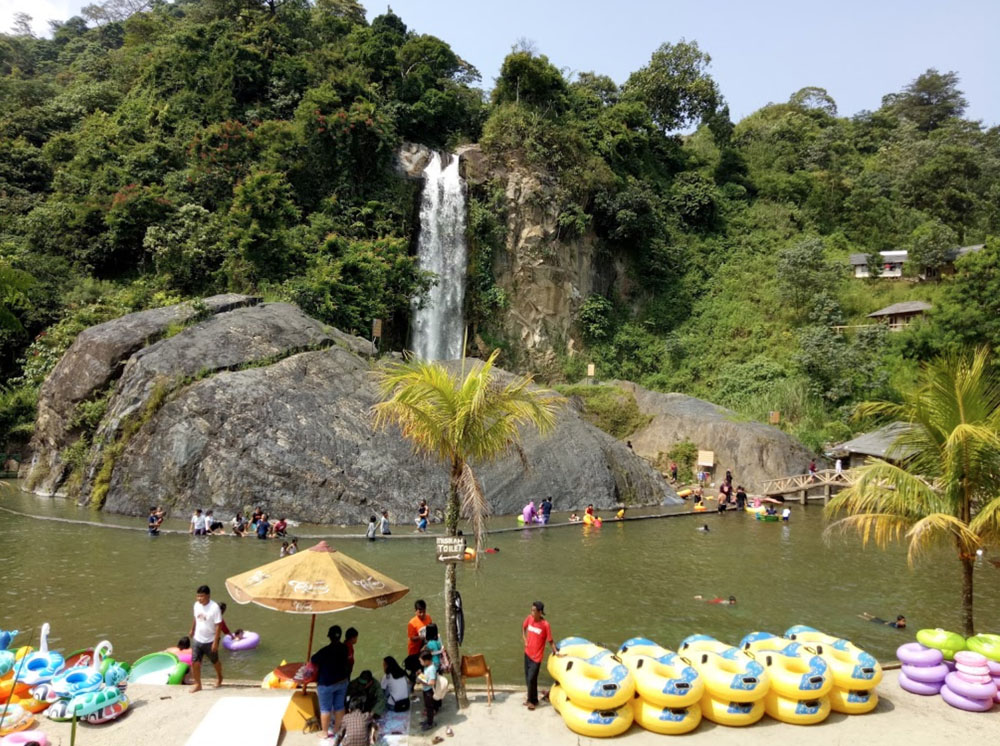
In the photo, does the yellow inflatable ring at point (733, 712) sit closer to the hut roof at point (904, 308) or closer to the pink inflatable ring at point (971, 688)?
the pink inflatable ring at point (971, 688)

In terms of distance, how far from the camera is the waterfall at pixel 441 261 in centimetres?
3869

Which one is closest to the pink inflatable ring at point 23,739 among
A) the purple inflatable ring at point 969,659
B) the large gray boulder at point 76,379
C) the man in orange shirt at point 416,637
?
the man in orange shirt at point 416,637

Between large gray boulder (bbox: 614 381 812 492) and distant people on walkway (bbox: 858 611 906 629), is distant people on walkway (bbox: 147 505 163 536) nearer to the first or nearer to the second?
distant people on walkway (bbox: 858 611 906 629)

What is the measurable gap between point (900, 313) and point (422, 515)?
34.5 metres

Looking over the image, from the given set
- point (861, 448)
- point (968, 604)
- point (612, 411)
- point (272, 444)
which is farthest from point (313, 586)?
point (861, 448)

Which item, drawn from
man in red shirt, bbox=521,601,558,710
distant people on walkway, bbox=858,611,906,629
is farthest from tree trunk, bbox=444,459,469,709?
distant people on walkway, bbox=858,611,906,629

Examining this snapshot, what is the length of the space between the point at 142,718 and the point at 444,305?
108ft

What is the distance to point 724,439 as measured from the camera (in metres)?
30.8

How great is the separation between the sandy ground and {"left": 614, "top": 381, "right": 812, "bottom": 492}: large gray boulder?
71.3 feet

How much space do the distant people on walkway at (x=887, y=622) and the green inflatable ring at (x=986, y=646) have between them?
146 inches

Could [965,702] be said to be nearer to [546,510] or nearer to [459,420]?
[459,420]

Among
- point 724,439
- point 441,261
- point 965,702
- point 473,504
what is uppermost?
point 441,261

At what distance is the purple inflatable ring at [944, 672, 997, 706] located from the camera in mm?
8359

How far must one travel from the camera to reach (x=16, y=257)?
3269 cm
